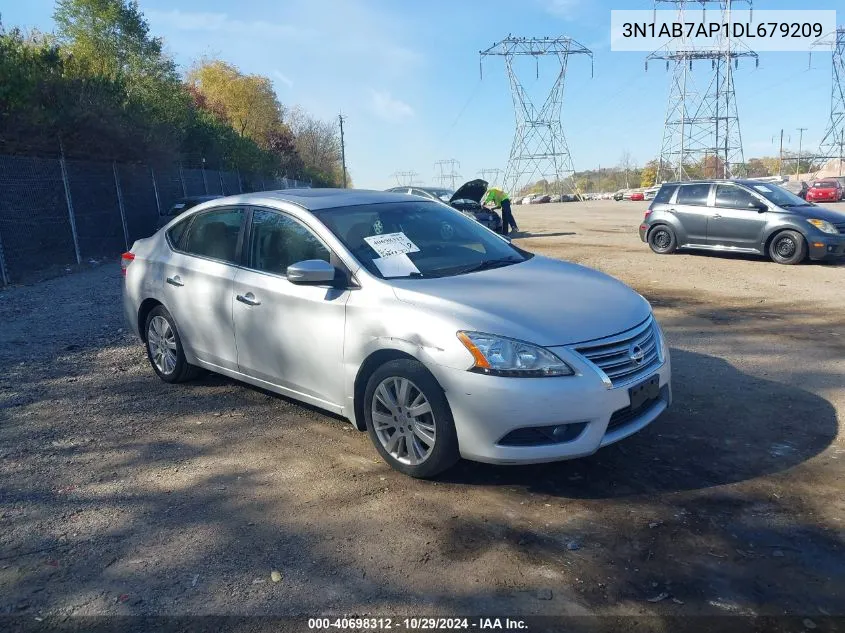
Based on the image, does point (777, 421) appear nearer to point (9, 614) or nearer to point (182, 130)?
point (9, 614)

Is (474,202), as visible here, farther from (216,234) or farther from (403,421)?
(403,421)

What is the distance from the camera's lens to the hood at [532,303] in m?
3.68

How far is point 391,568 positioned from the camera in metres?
3.12

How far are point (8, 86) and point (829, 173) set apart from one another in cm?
8384

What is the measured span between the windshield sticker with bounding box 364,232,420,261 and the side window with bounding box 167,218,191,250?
200 centimetres

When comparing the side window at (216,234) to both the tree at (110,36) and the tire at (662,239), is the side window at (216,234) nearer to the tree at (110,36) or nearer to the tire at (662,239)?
the tire at (662,239)

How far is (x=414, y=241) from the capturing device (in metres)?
4.77

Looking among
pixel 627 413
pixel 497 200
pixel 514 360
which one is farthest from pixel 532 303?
pixel 497 200

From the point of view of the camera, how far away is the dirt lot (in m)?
2.92

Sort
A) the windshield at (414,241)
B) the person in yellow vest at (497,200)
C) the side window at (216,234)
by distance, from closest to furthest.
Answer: the windshield at (414,241) → the side window at (216,234) → the person in yellow vest at (497,200)

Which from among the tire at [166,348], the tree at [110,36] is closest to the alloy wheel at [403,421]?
the tire at [166,348]

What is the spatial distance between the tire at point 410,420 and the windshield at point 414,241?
2.33 feet

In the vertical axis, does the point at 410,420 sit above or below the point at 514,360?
→ below

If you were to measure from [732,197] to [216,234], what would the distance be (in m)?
11.3
